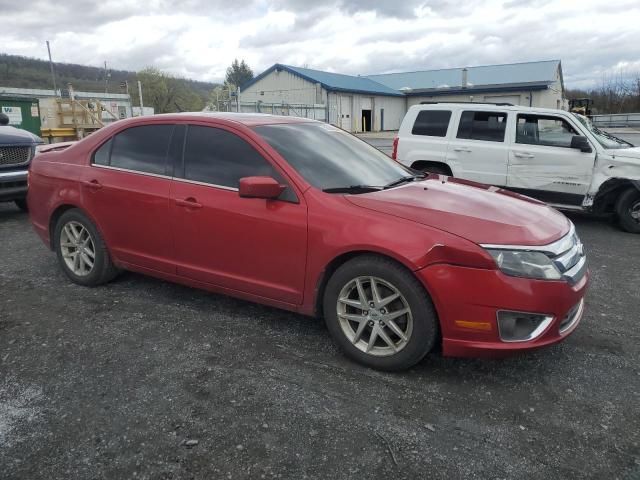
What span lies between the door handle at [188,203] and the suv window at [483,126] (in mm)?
5625

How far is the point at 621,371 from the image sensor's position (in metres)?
3.21

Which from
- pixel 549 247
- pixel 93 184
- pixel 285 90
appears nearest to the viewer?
pixel 549 247

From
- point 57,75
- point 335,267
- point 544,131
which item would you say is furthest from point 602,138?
point 57,75

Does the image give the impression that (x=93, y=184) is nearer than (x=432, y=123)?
Yes

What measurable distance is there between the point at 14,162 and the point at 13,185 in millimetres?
428

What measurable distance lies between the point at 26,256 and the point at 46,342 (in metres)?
2.64

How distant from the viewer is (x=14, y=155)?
7766 mm

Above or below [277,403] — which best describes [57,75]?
above

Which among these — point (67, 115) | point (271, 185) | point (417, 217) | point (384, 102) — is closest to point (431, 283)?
point (417, 217)

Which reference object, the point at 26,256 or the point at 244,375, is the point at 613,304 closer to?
the point at 244,375

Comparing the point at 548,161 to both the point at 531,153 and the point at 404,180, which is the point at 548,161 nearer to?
the point at 531,153

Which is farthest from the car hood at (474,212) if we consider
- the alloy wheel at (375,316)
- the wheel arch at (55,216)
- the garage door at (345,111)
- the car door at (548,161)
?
the garage door at (345,111)

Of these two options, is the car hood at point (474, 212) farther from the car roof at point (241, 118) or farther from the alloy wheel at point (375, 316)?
the car roof at point (241, 118)

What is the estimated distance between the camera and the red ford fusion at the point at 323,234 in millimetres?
2885
